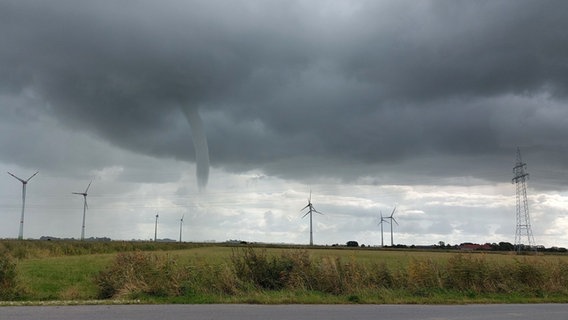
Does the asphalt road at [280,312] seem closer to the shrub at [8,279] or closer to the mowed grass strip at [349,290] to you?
the mowed grass strip at [349,290]

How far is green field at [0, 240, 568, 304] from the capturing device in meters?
18.9

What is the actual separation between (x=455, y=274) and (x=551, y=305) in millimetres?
5046

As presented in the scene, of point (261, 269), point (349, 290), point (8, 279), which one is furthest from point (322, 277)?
point (8, 279)

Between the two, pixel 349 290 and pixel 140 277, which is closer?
pixel 140 277

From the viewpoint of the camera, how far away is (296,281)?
2111cm

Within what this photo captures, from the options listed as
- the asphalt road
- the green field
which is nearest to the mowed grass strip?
the green field

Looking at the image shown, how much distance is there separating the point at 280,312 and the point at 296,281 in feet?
20.8

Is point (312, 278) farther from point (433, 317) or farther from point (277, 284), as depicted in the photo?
point (433, 317)

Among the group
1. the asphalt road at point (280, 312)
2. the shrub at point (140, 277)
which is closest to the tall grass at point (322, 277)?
the shrub at point (140, 277)

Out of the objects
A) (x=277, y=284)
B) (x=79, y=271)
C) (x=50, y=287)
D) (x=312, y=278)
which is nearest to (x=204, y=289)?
(x=277, y=284)

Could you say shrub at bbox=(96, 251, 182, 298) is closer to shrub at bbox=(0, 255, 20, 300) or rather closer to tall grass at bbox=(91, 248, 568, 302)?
tall grass at bbox=(91, 248, 568, 302)

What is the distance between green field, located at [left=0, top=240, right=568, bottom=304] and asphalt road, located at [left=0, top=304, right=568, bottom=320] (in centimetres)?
169

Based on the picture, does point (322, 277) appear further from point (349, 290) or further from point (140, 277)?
point (140, 277)

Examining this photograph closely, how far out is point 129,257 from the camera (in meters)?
21.5
